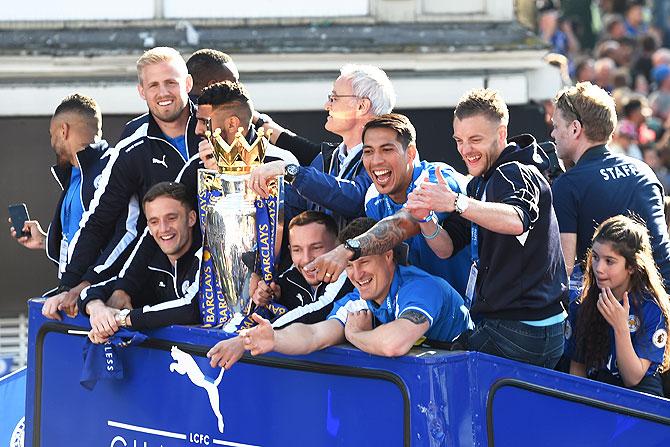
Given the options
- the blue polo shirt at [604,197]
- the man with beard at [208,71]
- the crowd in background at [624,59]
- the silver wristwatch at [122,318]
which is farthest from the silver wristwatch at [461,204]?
the crowd in background at [624,59]

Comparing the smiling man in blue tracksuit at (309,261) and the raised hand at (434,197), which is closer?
the raised hand at (434,197)

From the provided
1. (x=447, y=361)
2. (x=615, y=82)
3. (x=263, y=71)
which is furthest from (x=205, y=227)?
(x=615, y=82)

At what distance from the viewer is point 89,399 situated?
19.0 ft

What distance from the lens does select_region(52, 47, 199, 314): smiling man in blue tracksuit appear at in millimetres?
5977

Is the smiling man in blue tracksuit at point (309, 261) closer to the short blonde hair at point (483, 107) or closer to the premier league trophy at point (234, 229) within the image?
the premier league trophy at point (234, 229)

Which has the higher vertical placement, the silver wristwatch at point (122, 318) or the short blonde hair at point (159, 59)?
the short blonde hair at point (159, 59)

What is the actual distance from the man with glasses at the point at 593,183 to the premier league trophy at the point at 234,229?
1.21 m

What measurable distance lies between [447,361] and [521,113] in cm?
486

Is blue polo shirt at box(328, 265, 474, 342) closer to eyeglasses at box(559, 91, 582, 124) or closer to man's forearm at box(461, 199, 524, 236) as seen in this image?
man's forearm at box(461, 199, 524, 236)

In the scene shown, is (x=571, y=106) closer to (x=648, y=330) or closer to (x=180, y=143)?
(x=648, y=330)

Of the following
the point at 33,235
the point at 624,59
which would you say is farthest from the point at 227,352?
the point at 624,59

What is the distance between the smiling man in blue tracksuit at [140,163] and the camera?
5.98 metres

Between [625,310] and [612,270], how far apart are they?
163 millimetres

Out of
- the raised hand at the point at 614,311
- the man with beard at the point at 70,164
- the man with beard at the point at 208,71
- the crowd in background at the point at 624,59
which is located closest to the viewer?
the raised hand at the point at 614,311
